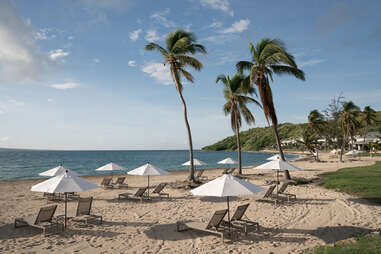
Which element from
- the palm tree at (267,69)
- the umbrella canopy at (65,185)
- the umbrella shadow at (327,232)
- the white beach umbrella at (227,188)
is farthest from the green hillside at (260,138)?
the umbrella canopy at (65,185)

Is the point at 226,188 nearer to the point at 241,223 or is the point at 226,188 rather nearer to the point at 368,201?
the point at 241,223

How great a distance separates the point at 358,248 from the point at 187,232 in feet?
13.0

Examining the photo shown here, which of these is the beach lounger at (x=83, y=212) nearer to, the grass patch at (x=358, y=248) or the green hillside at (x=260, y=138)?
the grass patch at (x=358, y=248)

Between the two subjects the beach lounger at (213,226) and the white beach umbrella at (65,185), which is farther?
the white beach umbrella at (65,185)

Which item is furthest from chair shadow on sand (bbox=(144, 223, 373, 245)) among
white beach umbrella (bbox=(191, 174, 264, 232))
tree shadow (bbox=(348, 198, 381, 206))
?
tree shadow (bbox=(348, 198, 381, 206))

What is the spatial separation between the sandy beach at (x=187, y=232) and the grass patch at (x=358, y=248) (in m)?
0.86

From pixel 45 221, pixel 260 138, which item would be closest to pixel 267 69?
pixel 45 221

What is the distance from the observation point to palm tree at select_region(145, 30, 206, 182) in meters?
16.2

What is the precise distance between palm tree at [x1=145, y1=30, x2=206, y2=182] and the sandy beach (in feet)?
21.3

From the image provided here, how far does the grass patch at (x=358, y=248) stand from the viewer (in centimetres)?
468

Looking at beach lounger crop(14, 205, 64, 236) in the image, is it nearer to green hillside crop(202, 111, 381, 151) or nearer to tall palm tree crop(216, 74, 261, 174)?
tall palm tree crop(216, 74, 261, 174)

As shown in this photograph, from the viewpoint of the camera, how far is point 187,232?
714cm

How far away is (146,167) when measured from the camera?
41.0 feet

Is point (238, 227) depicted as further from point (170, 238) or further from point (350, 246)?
point (350, 246)
